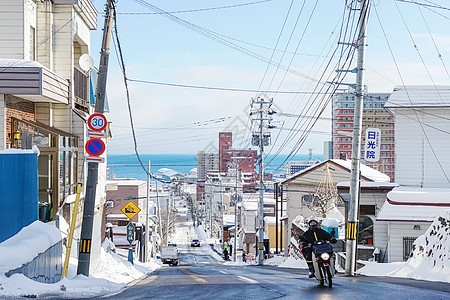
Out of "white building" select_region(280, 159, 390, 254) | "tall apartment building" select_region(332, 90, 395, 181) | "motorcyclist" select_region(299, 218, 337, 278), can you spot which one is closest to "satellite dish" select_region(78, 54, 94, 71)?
"motorcyclist" select_region(299, 218, 337, 278)

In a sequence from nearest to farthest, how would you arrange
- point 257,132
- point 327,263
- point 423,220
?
point 327,263 → point 423,220 → point 257,132

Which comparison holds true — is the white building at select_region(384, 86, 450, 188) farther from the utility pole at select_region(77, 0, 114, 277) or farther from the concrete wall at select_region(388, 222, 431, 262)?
the utility pole at select_region(77, 0, 114, 277)

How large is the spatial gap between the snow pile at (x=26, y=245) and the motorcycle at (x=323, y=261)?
5790 mm

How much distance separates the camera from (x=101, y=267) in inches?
952

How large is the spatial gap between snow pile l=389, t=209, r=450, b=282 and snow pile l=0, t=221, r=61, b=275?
1023 cm

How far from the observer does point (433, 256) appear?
16422 millimetres

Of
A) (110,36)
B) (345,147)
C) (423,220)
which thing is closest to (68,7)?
(110,36)

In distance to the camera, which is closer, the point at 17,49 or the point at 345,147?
the point at 17,49

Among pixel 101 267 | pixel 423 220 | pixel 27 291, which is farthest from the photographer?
pixel 101 267

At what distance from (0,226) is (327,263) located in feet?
22.0

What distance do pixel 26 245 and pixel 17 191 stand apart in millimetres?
1553

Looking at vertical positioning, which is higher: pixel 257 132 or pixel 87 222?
pixel 257 132

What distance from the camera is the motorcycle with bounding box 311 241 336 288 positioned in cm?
1131

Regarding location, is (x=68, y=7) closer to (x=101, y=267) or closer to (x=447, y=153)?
(x=101, y=267)
